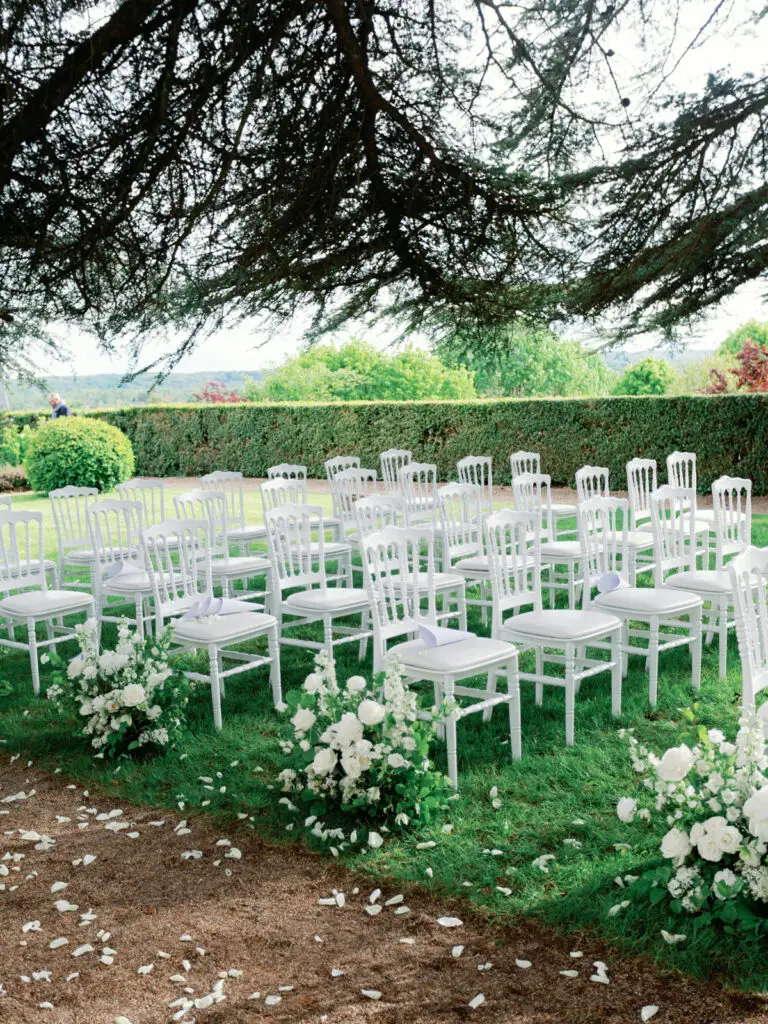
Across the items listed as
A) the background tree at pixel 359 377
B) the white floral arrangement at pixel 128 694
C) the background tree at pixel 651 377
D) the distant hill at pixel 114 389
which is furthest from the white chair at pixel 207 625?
the background tree at pixel 359 377

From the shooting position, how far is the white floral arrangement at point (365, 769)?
10.9ft

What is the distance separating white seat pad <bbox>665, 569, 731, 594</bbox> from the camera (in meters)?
4.81

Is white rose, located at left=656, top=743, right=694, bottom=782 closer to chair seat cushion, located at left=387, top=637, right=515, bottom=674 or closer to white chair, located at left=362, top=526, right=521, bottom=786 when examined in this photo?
white chair, located at left=362, top=526, right=521, bottom=786

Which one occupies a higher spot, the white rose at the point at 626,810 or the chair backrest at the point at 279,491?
the chair backrest at the point at 279,491

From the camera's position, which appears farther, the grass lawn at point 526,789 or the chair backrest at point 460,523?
the chair backrest at point 460,523

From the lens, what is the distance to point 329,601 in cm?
486

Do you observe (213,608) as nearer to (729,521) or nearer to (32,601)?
(32,601)

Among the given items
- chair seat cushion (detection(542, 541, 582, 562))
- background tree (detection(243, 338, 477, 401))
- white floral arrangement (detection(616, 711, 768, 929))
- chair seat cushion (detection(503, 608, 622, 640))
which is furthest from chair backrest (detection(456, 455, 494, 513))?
background tree (detection(243, 338, 477, 401))

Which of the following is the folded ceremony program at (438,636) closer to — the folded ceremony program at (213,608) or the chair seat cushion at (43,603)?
the folded ceremony program at (213,608)

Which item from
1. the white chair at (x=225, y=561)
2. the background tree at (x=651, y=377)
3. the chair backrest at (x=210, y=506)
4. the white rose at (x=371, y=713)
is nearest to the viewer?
the white rose at (x=371, y=713)

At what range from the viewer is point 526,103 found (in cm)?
500

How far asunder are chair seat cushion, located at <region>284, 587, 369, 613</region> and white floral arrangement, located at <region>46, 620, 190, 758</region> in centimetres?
77

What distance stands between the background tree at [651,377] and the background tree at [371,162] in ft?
59.4

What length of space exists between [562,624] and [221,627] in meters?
1.45
